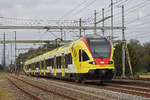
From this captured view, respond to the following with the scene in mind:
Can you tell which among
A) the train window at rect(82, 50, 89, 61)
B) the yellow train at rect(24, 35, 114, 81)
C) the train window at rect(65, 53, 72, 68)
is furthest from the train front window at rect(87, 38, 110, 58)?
the train window at rect(65, 53, 72, 68)

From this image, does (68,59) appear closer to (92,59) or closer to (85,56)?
(85,56)

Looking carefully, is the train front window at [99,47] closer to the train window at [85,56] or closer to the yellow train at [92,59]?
the yellow train at [92,59]

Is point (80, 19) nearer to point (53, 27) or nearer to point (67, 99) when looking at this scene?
point (53, 27)

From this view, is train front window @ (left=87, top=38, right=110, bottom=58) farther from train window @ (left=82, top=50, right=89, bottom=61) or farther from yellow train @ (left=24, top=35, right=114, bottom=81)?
train window @ (left=82, top=50, right=89, bottom=61)

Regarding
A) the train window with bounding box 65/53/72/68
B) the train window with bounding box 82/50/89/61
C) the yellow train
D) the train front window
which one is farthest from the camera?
the train window with bounding box 65/53/72/68

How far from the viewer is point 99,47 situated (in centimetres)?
1859

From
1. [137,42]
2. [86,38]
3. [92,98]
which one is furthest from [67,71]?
[137,42]

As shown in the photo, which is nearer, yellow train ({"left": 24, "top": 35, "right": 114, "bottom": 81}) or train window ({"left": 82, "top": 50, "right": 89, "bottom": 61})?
yellow train ({"left": 24, "top": 35, "right": 114, "bottom": 81})

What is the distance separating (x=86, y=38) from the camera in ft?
63.7

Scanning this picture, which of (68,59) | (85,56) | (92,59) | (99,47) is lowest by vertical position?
(92,59)

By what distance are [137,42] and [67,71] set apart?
245 ft

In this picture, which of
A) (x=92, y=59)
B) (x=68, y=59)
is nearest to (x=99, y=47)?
(x=92, y=59)

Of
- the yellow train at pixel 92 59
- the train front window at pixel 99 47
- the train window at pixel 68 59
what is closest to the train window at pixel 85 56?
the yellow train at pixel 92 59

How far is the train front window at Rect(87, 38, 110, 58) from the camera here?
59.9 ft
